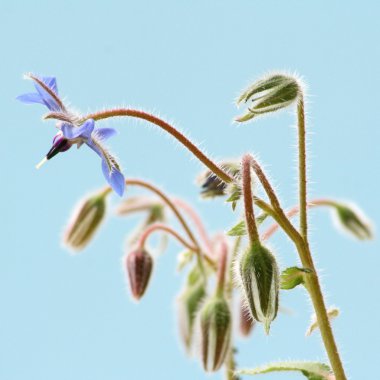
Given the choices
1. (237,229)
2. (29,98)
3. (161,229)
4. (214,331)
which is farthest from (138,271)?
(29,98)

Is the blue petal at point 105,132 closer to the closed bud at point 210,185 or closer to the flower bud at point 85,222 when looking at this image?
the closed bud at point 210,185

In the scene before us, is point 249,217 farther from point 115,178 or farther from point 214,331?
point 214,331

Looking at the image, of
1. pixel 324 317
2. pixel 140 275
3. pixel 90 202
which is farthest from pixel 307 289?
pixel 90 202

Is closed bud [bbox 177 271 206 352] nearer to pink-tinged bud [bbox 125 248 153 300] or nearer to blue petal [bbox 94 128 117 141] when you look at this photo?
pink-tinged bud [bbox 125 248 153 300]

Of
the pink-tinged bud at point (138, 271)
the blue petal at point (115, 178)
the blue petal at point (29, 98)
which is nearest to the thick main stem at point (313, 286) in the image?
the blue petal at point (115, 178)

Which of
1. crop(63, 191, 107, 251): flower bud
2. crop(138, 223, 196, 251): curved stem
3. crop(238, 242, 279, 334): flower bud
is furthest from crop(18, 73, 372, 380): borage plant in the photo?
crop(63, 191, 107, 251): flower bud

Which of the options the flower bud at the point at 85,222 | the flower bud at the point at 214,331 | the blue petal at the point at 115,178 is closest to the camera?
the blue petal at the point at 115,178
